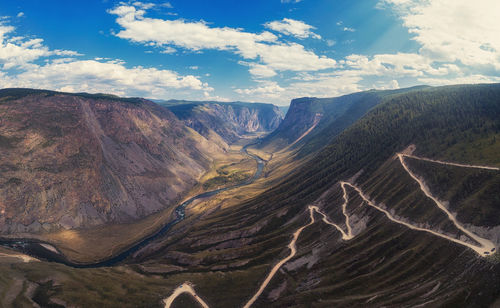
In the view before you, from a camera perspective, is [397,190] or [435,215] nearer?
[435,215]

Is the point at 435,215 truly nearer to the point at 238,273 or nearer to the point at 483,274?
the point at 483,274

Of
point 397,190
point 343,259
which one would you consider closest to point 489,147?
point 397,190

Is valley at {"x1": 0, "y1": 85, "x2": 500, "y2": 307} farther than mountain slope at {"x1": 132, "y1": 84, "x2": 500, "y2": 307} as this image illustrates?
Yes

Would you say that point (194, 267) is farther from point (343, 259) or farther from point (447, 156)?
point (447, 156)

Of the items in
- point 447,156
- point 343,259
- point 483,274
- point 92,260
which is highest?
point 447,156

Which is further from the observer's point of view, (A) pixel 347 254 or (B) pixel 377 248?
(A) pixel 347 254

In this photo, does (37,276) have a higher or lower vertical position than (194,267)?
higher

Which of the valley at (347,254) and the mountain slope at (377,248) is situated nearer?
the mountain slope at (377,248)

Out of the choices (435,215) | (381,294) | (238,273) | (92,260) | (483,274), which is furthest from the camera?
(92,260)

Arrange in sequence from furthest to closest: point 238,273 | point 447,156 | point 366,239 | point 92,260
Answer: point 92,260 < point 447,156 < point 238,273 < point 366,239

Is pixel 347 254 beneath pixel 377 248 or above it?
beneath
